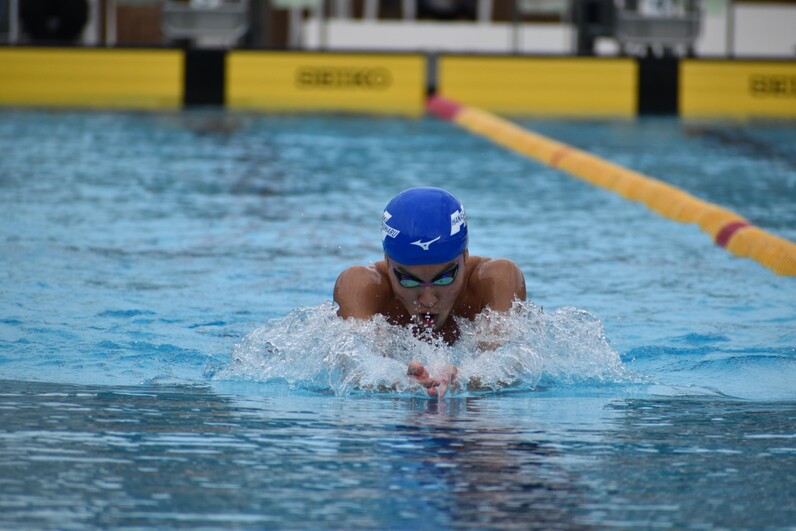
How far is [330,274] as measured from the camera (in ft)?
22.0

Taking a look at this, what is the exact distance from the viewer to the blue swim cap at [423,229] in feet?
13.1

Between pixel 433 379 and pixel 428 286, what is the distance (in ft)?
1.21

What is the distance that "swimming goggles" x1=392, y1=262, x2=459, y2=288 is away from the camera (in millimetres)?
4082

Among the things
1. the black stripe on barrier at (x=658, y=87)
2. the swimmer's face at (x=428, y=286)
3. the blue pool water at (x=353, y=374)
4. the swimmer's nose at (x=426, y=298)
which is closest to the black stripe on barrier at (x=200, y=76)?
the black stripe on barrier at (x=658, y=87)

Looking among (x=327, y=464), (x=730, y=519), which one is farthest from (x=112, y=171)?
(x=730, y=519)

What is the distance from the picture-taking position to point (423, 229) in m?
3.99

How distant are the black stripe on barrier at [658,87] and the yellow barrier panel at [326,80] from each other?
288 cm

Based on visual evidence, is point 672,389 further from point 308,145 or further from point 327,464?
point 308,145

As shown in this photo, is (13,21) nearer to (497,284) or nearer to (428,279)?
(497,284)

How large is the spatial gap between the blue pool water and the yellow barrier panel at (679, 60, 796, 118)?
773 centimetres

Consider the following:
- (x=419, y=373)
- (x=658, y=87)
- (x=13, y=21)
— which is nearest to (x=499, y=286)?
(x=419, y=373)

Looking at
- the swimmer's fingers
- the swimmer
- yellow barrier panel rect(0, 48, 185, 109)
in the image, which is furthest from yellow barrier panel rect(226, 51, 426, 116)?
the swimmer's fingers

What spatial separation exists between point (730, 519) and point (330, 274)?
4.06 meters

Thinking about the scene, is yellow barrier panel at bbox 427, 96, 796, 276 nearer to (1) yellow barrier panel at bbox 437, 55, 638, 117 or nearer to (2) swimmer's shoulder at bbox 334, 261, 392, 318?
(1) yellow barrier panel at bbox 437, 55, 638, 117
